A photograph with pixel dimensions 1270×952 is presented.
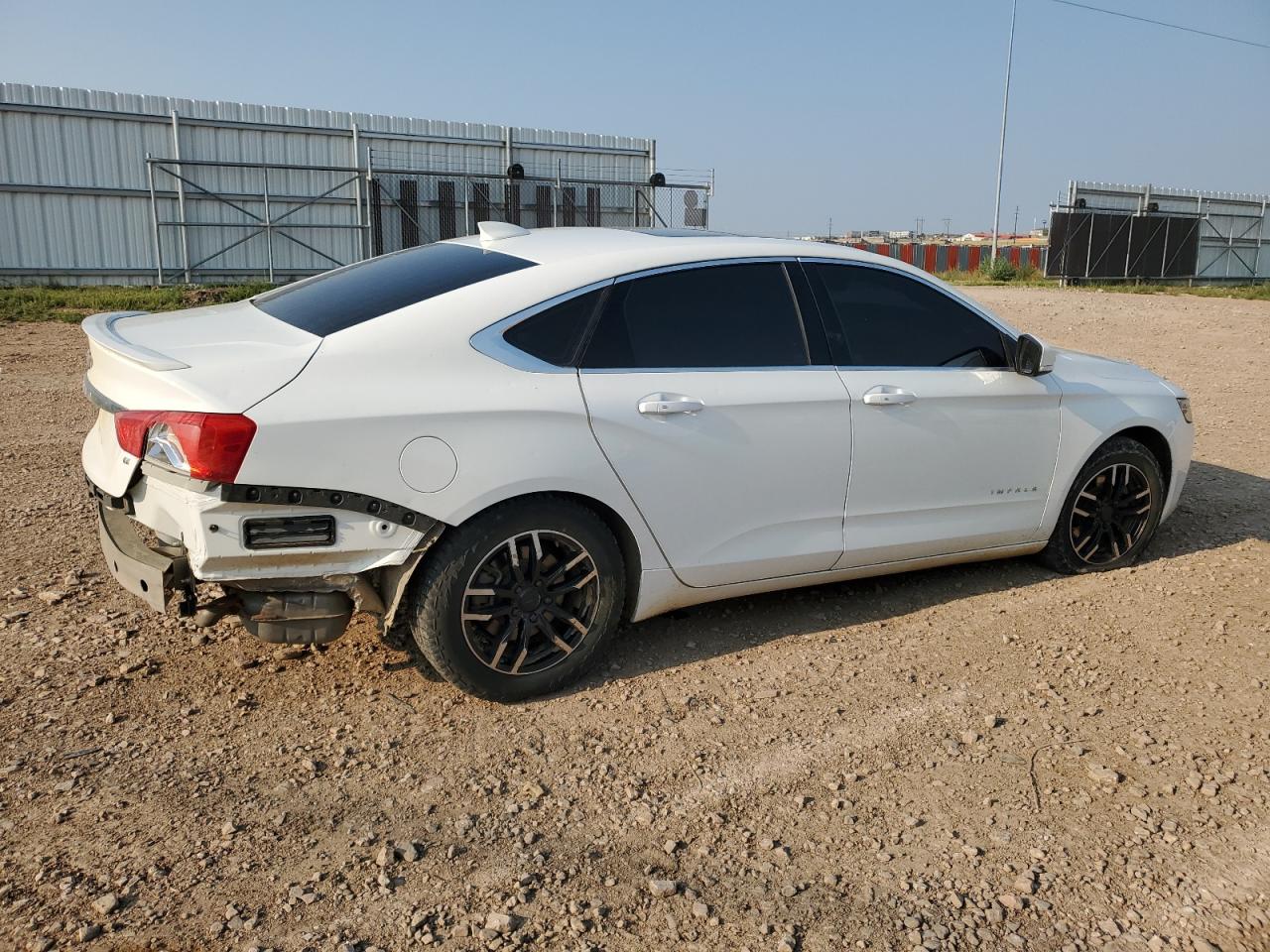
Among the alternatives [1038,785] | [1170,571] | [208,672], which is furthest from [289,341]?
[1170,571]

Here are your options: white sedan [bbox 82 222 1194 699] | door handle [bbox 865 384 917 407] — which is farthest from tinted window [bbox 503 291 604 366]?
door handle [bbox 865 384 917 407]

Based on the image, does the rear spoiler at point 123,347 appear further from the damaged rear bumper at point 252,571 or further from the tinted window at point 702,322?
the tinted window at point 702,322

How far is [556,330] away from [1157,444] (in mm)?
3377

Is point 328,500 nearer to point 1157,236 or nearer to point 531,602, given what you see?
point 531,602

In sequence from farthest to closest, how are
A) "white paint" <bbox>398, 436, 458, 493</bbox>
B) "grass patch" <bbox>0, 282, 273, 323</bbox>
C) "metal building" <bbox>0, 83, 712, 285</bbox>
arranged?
"metal building" <bbox>0, 83, 712, 285</bbox> < "grass patch" <bbox>0, 282, 273, 323</bbox> < "white paint" <bbox>398, 436, 458, 493</bbox>

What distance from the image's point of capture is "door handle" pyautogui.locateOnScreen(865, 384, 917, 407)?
4.50 m

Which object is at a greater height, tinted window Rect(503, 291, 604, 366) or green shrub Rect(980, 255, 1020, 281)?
tinted window Rect(503, 291, 604, 366)

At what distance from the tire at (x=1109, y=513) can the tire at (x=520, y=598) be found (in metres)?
2.51

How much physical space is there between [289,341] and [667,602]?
5.63ft

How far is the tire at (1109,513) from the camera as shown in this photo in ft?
17.4

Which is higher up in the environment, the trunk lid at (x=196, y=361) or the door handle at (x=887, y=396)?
the trunk lid at (x=196, y=361)

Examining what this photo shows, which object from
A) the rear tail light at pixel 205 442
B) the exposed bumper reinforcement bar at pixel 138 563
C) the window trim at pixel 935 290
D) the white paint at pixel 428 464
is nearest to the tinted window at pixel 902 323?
the window trim at pixel 935 290

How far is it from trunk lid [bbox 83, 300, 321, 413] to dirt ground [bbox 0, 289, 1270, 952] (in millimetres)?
1136

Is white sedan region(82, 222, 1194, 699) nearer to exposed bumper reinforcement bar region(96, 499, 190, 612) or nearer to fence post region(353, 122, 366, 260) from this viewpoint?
exposed bumper reinforcement bar region(96, 499, 190, 612)
